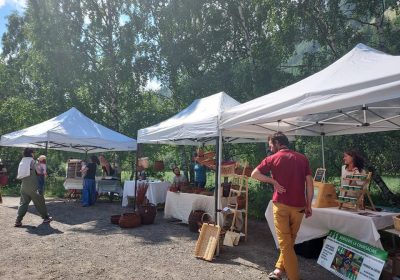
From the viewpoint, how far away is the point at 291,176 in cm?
397

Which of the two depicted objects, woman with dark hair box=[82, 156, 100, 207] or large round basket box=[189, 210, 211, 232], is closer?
large round basket box=[189, 210, 211, 232]

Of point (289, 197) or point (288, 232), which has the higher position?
point (289, 197)

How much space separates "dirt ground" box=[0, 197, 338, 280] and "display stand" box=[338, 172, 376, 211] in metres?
0.93

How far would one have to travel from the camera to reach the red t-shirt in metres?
3.95

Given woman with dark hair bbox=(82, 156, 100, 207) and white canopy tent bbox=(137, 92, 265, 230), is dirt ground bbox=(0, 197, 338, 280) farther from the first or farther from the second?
woman with dark hair bbox=(82, 156, 100, 207)

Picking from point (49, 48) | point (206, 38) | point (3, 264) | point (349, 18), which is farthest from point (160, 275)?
point (49, 48)

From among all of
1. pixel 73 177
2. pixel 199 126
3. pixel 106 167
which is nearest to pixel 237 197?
pixel 199 126

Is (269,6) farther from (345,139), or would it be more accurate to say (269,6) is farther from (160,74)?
(160,74)

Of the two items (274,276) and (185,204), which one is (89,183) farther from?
(274,276)

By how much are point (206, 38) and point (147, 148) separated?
576 cm

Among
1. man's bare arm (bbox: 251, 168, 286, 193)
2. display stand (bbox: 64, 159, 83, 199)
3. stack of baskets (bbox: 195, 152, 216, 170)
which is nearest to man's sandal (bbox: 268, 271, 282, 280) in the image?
man's bare arm (bbox: 251, 168, 286, 193)

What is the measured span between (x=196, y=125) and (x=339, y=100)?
2968 millimetres

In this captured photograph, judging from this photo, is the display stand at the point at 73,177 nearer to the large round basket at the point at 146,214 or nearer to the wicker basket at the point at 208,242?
the large round basket at the point at 146,214

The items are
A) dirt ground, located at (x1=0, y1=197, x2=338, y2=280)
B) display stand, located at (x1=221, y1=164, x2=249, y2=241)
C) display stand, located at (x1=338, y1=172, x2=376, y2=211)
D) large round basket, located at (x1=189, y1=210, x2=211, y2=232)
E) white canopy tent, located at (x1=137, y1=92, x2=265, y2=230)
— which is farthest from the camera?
large round basket, located at (x1=189, y1=210, x2=211, y2=232)
